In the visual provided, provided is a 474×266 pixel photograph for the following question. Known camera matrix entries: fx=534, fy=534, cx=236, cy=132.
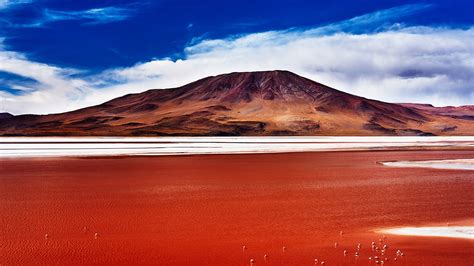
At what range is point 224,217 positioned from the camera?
16.8 m

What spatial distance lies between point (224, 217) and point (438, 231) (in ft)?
20.7

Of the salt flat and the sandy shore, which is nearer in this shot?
the sandy shore

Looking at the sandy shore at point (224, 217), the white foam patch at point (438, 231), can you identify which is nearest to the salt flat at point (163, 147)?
the sandy shore at point (224, 217)

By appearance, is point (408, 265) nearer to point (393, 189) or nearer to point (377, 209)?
point (377, 209)

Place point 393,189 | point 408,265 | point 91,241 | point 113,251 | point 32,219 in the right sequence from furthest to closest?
point 393,189
point 32,219
point 91,241
point 113,251
point 408,265

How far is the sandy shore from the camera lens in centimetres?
1223

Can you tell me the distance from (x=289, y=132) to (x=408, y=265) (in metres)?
170

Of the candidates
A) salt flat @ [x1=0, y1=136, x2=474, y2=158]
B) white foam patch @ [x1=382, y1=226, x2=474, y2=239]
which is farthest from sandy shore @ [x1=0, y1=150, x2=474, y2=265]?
salt flat @ [x1=0, y1=136, x2=474, y2=158]

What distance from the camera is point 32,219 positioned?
53.4ft

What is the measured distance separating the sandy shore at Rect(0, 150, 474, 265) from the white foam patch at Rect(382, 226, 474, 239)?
0.52 metres

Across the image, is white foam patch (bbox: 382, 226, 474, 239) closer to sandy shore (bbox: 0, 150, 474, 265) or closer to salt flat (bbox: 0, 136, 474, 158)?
sandy shore (bbox: 0, 150, 474, 265)

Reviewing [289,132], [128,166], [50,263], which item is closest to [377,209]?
[50,263]

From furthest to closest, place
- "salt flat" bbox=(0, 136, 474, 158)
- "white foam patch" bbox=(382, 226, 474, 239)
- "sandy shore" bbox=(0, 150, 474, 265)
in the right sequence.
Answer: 1. "salt flat" bbox=(0, 136, 474, 158)
2. "white foam patch" bbox=(382, 226, 474, 239)
3. "sandy shore" bbox=(0, 150, 474, 265)

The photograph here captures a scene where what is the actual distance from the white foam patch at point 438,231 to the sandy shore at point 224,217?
1.70ft
